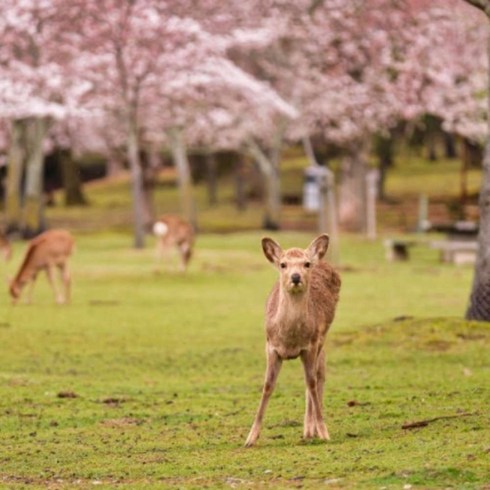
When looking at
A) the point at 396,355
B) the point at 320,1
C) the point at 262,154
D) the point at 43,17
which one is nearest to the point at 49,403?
the point at 396,355

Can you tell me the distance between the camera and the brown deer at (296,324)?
10312 millimetres

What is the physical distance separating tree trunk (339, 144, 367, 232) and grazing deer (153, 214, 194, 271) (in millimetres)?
17765

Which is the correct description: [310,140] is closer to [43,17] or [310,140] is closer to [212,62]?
[212,62]

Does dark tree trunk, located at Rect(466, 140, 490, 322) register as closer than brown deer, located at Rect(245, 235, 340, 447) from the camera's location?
No

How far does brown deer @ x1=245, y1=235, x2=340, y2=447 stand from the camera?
10312 mm

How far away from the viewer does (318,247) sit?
1066 cm

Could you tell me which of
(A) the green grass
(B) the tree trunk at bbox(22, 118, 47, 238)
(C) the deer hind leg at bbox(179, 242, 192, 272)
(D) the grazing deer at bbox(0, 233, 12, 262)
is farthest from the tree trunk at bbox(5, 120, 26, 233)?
(A) the green grass

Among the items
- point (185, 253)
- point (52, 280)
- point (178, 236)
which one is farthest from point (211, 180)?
point (52, 280)

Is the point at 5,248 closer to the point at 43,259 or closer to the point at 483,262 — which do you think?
the point at 43,259

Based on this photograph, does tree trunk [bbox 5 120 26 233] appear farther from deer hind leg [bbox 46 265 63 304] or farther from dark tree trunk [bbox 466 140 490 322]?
dark tree trunk [bbox 466 140 490 322]

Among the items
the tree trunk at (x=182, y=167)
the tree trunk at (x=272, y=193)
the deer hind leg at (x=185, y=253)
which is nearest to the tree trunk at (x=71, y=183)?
the tree trunk at (x=272, y=193)

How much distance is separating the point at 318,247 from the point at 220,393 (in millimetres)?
4434

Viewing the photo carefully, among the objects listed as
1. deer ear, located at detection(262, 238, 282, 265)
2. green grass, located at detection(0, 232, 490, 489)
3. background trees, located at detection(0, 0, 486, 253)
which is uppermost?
background trees, located at detection(0, 0, 486, 253)

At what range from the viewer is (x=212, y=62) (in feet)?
145
